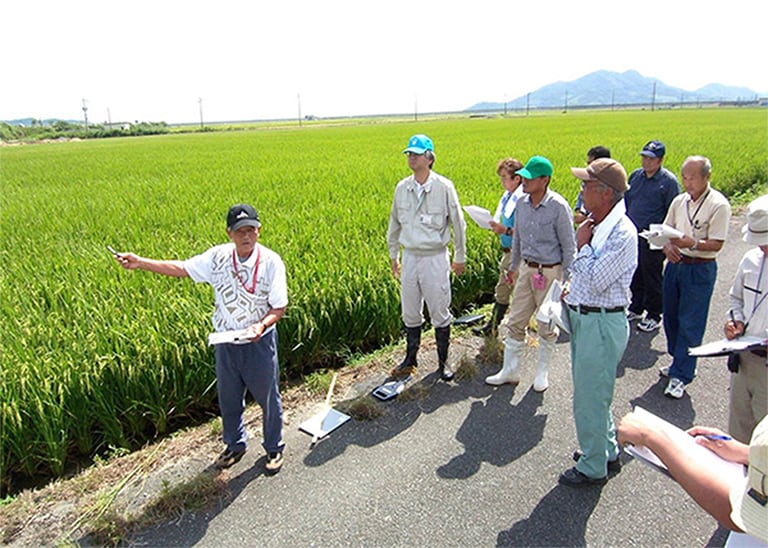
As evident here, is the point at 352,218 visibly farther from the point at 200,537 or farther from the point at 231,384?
the point at 200,537

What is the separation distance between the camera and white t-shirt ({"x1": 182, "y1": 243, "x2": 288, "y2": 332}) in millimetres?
2709

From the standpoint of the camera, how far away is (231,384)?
2.82 metres

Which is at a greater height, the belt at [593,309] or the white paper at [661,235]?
the white paper at [661,235]

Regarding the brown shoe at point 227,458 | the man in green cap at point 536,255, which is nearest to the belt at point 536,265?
the man in green cap at point 536,255

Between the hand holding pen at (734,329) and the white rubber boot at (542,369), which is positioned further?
the white rubber boot at (542,369)

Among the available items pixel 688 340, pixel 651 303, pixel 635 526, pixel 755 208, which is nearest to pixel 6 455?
pixel 635 526

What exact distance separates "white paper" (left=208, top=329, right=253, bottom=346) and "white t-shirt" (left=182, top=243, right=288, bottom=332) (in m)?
0.16

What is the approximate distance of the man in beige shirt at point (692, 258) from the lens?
352cm

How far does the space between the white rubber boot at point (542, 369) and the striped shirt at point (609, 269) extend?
1.22m

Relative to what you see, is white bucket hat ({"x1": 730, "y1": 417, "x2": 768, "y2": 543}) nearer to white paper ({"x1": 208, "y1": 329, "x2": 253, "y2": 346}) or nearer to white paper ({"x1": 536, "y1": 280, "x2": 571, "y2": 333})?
white paper ({"x1": 536, "y1": 280, "x2": 571, "y2": 333})

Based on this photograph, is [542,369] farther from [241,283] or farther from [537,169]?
[241,283]

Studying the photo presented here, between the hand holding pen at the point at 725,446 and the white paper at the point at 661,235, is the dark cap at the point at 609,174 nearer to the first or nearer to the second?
the hand holding pen at the point at 725,446

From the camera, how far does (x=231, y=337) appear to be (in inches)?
98.9

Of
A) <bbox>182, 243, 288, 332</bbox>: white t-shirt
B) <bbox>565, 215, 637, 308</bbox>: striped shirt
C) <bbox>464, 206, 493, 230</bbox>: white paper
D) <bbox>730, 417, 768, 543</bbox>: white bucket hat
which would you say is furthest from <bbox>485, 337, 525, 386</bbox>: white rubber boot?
<bbox>730, 417, 768, 543</bbox>: white bucket hat
